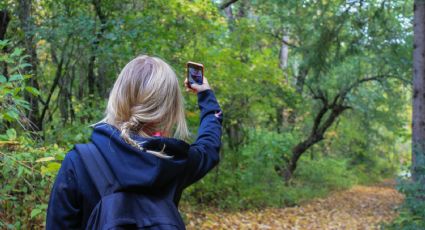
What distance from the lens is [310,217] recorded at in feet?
37.5

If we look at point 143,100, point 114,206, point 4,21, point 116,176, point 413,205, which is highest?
point 4,21

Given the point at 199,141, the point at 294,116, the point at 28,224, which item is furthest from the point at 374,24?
the point at 199,141

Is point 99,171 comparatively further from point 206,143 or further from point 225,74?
point 225,74

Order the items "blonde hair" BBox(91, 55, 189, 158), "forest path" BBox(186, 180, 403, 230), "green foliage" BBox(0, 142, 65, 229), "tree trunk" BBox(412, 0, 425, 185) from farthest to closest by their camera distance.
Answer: "tree trunk" BBox(412, 0, 425, 185), "forest path" BBox(186, 180, 403, 230), "green foliage" BBox(0, 142, 65, 229), "blonde hair" BBox(91, 55, 189, 158)

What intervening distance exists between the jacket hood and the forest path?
6.42m

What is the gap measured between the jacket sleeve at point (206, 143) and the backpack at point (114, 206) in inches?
11.0

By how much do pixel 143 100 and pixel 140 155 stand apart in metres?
0.23

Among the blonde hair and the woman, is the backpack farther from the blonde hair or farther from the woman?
the blonde hair

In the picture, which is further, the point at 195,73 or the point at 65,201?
the point at 195,73

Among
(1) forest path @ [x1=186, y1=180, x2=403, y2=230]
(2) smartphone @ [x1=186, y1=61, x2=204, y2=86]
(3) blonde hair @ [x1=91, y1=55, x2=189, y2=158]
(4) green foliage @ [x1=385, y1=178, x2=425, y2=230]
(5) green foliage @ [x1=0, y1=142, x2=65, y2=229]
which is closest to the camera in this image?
(3) blonde hair @ [x1=91, y1=55, x2=189, y2=158]

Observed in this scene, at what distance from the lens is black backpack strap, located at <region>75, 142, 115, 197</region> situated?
170 centimetres

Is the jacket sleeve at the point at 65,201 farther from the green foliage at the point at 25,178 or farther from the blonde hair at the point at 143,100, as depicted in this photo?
the green foliage at the point at 25,178

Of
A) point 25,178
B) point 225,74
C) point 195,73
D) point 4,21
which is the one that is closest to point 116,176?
point 195,73

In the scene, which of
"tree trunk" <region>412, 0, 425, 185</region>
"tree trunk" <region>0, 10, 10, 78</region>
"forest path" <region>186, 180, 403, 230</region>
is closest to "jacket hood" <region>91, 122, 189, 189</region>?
"tree trunk" <region>0, 10, 10, 78</region>
